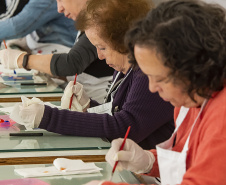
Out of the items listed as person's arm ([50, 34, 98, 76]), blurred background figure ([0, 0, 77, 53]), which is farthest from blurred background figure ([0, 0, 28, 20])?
person's arm ([50, 34, 98, 76])

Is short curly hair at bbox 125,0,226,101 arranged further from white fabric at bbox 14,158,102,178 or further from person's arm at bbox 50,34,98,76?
person's arm at bbox 50,34,98,76

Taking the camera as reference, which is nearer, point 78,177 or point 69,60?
point 78,177

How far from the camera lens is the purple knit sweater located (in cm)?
175

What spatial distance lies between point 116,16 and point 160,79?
0.75 metres

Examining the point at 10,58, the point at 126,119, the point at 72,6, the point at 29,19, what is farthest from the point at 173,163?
the point at 29,19

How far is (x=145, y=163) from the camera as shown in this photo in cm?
145

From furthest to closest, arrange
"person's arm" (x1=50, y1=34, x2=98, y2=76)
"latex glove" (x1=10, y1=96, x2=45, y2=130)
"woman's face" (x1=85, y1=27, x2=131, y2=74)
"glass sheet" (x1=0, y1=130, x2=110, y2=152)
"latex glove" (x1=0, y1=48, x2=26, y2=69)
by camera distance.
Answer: "latex glove" (x1=0, y1=48, x2=26, y2=69) → "person's arm" (x1=50, y1=34, x2=98, y2=76) → "woman's face" (x1=85, y1=27, x2=131, y2=74) → "latex glove" (x1=10, y1=96, x2=45, y2=130) → "glass sheet" (x1=0, y1=130, x2=110, y2=152)

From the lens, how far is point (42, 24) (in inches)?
144

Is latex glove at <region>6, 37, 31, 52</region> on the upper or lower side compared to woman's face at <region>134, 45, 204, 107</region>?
lower

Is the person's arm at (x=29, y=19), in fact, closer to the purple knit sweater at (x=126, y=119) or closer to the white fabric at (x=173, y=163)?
the purple knit sweater at (x=126, y=119)

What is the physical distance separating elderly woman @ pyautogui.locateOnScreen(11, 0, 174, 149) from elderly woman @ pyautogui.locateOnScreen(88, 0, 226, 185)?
58 cm

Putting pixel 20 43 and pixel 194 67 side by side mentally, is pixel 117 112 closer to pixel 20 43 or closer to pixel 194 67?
pixel 194 67

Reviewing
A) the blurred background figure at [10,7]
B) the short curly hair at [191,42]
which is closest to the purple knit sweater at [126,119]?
the short curly hair at [191,42]

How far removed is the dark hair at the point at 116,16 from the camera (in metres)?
1.78
